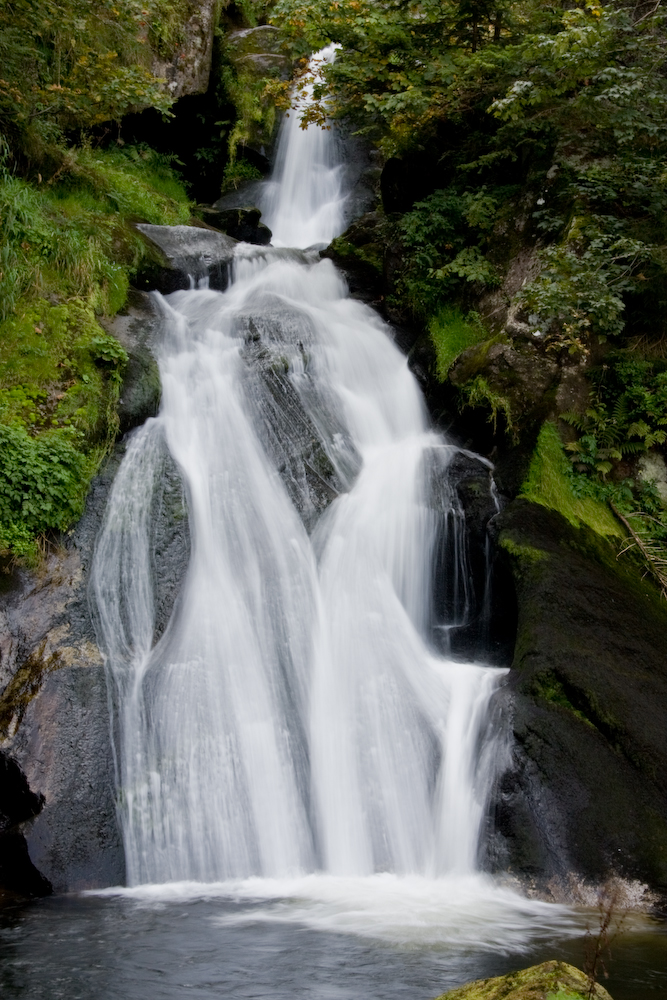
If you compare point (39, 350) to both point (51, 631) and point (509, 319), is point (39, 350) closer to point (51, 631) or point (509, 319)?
point (51, 631)

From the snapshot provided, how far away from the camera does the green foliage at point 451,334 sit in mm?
8945

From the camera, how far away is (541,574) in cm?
646

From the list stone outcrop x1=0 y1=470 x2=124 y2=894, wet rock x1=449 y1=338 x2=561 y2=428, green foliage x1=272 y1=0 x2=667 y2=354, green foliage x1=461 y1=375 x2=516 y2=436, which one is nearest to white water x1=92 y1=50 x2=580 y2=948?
stone outcrop x1=0 y1=470 x2=124 y2=894

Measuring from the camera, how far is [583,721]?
5523mm

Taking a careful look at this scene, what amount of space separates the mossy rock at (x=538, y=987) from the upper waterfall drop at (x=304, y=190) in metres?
12.8

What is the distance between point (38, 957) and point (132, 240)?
8115 millimetres

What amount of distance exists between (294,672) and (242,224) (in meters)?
9.58

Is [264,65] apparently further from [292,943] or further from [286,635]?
[292,943]

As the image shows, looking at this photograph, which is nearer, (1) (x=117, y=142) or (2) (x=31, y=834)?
(2) (x=31, y=834)

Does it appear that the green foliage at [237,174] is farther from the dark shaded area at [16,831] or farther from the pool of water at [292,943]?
the pool of water at [292,943]

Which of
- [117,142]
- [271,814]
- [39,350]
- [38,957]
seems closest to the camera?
[38,957]

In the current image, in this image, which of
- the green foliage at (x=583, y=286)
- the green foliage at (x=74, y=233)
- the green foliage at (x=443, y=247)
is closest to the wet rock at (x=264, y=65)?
the green foliage at (x=74, y=233)

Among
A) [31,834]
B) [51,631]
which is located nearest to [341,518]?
[51,631]

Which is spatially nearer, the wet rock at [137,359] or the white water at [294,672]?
the white water at [294,672]
